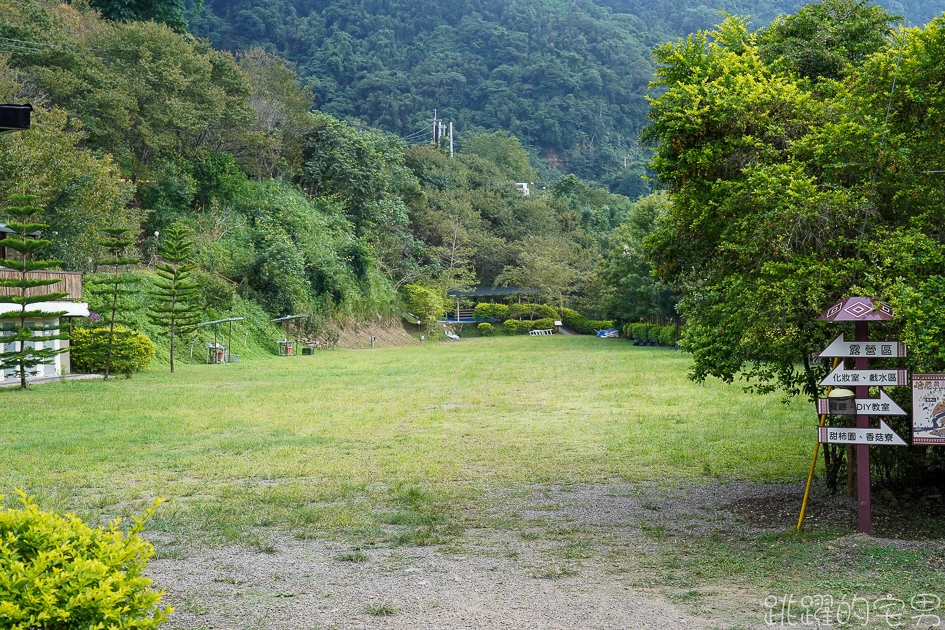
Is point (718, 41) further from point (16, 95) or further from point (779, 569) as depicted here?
point (16, 95)

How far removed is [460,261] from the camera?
58062mm

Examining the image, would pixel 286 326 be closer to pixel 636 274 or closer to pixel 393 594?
pixel 636 274

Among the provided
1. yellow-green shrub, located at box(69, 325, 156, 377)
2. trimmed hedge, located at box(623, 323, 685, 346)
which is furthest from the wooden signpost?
trimmed hedge, located at box(623, 323, 685, 346)

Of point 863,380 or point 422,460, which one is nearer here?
point 863,380

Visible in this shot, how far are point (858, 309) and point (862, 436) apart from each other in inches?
39.8

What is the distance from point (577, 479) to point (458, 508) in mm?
1987

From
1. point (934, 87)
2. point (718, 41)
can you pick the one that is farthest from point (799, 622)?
point (718, 41)

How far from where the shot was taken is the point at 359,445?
38.4 feet

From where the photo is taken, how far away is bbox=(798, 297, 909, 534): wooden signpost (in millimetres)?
6180

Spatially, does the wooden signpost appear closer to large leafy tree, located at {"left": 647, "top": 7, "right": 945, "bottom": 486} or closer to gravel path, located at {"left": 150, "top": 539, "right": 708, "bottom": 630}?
large leafy tree, located at {"left": 647, "top": 7, "right": 945, "bottom": 486}

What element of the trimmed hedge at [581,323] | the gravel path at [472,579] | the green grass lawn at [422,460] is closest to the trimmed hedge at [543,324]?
the trimmed hedge at [581,323]

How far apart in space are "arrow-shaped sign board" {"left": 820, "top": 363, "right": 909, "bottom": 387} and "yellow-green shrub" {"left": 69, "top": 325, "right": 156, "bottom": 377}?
754 inches
